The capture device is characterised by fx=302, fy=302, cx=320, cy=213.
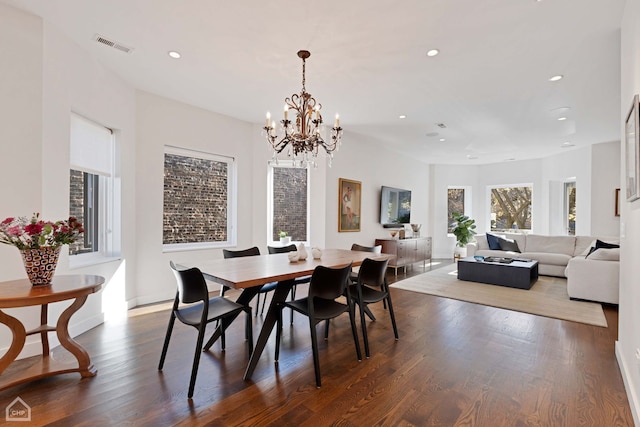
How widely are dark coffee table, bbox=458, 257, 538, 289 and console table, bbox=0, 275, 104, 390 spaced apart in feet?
17.9

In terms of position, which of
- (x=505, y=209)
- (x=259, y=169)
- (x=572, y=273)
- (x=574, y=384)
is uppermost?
(x=259, y=169)

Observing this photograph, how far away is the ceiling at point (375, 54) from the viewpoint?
7.58 feet

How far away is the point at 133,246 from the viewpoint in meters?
3.85

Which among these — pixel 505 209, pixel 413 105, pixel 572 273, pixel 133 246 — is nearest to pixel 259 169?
pixel 133 246

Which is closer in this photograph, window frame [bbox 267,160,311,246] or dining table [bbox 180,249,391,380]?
dining table [bbox 180,249,391,380]

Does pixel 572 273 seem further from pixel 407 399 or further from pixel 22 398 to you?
pixel 22 398

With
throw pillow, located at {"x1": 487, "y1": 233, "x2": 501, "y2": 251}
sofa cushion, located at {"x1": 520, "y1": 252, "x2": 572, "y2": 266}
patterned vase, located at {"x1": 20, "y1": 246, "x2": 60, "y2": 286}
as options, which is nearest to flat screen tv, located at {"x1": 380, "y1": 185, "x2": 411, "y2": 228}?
throw pillow, located at {"x1": 487, "y1": 233, "x2": 501, "y2": 251}

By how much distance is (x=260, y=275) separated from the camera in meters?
2.16

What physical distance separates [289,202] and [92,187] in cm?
284

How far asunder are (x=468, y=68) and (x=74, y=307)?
4148 millimetres

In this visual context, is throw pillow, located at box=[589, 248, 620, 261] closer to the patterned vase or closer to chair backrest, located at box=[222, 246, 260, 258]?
chair backrest, located at box=[222, 246, 260, 258]

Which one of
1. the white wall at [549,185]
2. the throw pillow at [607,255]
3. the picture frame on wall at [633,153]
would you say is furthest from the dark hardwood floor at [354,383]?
the white wall at [549,185]

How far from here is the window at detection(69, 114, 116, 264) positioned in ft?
10.3

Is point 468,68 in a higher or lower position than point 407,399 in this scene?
higher
